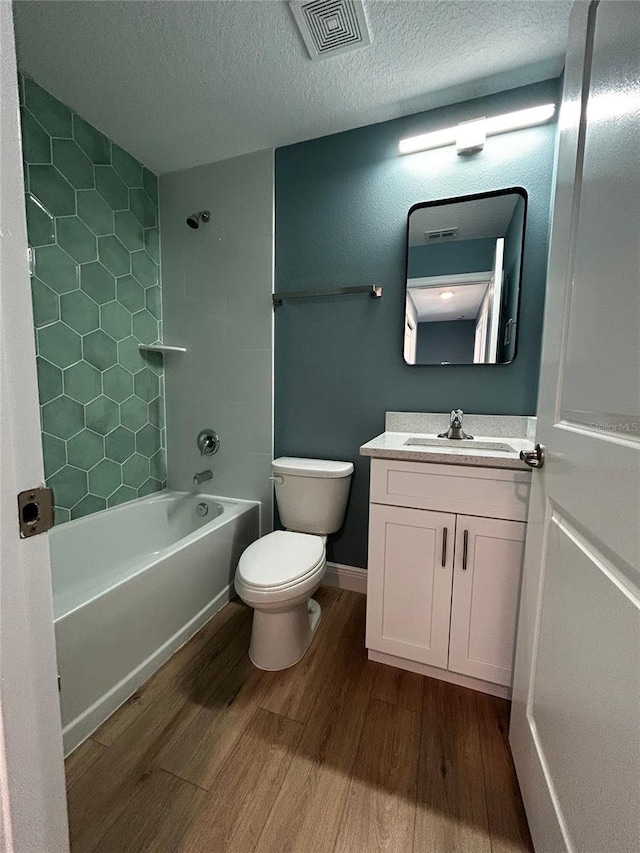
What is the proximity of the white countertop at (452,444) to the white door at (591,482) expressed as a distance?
247 mm

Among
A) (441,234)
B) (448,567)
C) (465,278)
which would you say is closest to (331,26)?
(441,234)

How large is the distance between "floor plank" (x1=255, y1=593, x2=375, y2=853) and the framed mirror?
→ 1.39 m

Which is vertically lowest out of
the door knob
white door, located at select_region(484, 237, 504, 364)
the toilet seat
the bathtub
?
the bathtub

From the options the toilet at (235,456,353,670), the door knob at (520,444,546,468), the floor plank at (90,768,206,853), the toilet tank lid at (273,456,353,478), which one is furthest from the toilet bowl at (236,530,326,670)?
the door knob at (520,444,546,468)

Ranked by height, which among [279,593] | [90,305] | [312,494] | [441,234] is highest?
[441,234]

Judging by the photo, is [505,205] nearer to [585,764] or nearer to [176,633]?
[585,764]

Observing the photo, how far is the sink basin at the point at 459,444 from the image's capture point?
1407 mm

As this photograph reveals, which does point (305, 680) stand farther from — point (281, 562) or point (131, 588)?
point (131, 588)

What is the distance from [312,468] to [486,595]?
0.87 m

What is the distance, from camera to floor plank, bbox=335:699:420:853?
2.79 ft

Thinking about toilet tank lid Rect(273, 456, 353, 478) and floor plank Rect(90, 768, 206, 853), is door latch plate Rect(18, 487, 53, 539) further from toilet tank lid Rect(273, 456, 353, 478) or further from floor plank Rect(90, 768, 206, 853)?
toilet tank lid Rect(273, 456, 353, 478)

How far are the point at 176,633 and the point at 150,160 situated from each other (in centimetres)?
248

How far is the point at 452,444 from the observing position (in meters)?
1.46

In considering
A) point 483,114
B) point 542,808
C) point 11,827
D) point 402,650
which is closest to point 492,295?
point 483,114
